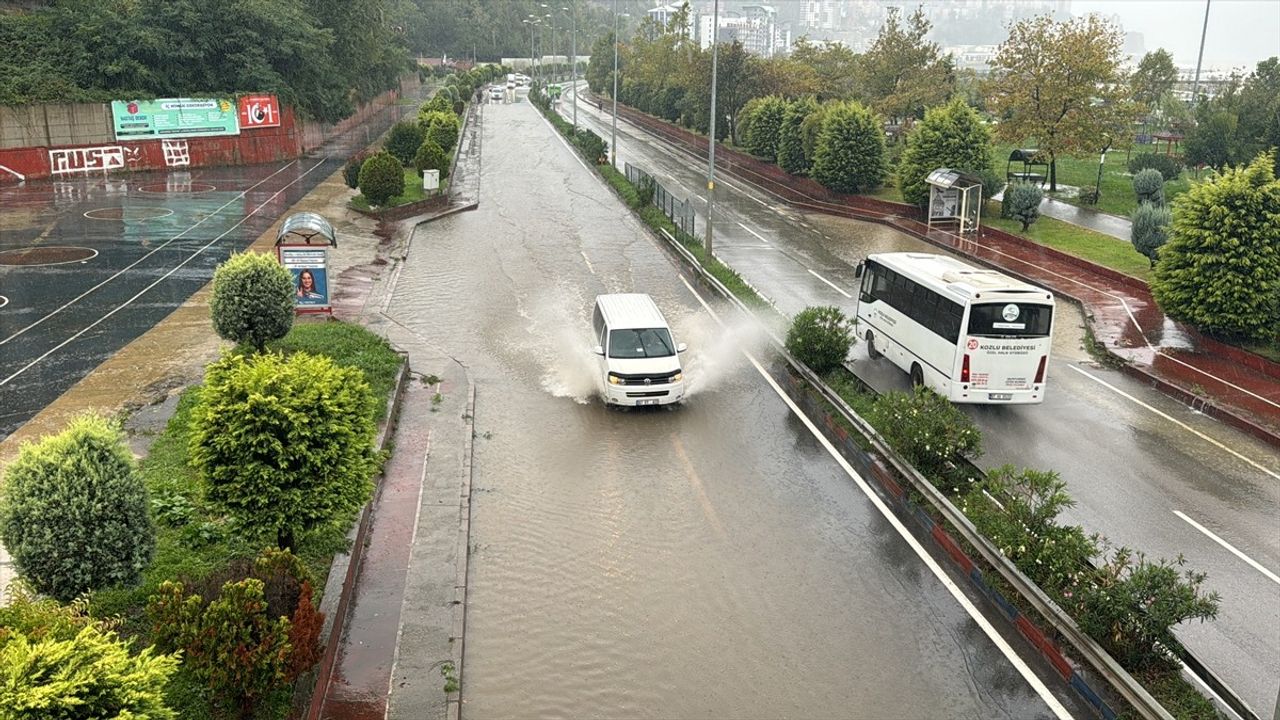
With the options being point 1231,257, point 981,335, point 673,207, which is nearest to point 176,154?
point 673,207

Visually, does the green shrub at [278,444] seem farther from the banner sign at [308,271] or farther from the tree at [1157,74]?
the tree at [1157,74]

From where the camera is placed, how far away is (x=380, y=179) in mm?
37625

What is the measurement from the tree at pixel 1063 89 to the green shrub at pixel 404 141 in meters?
27.1

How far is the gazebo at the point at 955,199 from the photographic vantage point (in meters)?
36.1

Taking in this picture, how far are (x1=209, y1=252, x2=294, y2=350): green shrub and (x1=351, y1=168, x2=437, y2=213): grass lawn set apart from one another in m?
20.3

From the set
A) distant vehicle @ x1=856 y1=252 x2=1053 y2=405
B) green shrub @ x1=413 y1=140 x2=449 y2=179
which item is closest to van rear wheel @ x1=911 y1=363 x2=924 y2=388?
distant vehicle @ x1=856 y1=252 x2=1053 y2=405

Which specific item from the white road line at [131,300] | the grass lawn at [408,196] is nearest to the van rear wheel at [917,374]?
the white road line at [131,300]

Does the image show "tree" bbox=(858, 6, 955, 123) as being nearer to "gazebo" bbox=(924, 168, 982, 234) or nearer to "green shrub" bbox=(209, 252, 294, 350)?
"gazebo" bbox=(924, 168, 982, 234)

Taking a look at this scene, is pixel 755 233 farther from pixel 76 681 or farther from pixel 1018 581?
pixel 76 681

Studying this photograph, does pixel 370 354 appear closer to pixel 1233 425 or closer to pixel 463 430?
pixel 463 430

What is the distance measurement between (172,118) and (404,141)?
39.2 ft

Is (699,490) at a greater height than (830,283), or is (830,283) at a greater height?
(830,283)

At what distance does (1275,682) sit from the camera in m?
10.2

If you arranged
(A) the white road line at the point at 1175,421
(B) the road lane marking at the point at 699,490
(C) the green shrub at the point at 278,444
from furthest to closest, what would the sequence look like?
(A) the white road line at the point at 1175,421 < (B) the road lane marking at the point at 699,490 < (C) the green shrub at the point at 278,444
